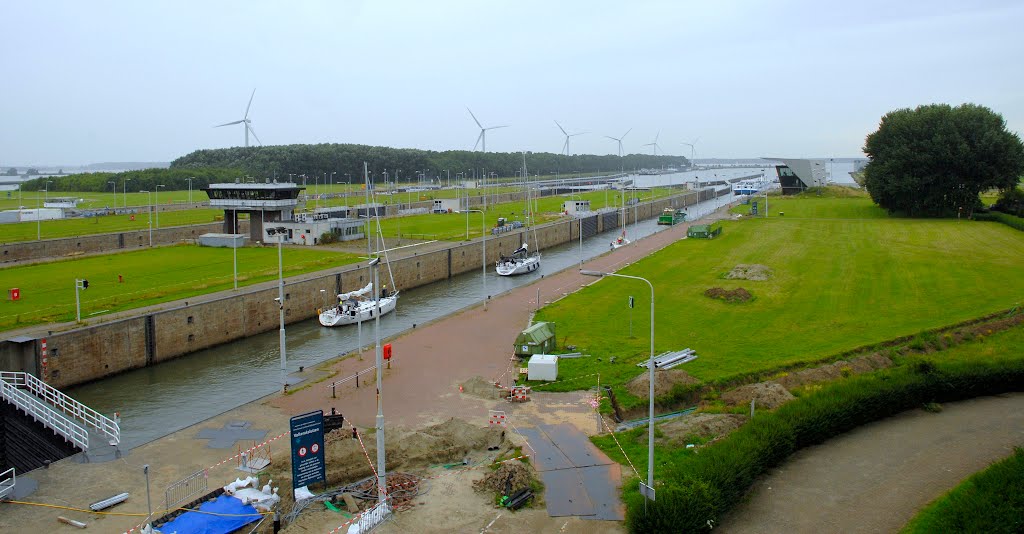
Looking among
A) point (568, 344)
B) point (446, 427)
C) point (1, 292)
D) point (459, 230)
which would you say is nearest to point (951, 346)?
point (568, 344)

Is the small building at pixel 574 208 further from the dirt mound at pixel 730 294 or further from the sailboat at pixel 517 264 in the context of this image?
the dirt mound at pixel 730 294

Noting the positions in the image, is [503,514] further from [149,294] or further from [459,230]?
[459,230]

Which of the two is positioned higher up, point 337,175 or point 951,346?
point 337,175

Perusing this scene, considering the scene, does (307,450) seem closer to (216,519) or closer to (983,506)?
(216,519)

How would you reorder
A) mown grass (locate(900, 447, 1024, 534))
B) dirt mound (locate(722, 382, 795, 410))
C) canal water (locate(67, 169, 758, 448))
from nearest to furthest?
mown grass (locate(900, 447, 1024, 534)), dirt mound (locate(722, 382, 795, 410)), canal water (locate(67, 169, 758, 448))

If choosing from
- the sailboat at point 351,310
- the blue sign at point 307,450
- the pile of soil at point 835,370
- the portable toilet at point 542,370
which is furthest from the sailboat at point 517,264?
the blue sign at point 307,450

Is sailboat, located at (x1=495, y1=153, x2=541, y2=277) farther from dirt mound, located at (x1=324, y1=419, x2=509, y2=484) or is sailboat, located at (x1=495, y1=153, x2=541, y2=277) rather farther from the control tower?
dirt mound, located at (x1=324, y1=419, x2=509, y2=484)

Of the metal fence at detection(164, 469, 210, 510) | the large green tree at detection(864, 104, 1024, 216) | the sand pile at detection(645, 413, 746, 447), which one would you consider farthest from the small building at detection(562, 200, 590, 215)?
the metal fence at detection(164, 469, 210, 510)
